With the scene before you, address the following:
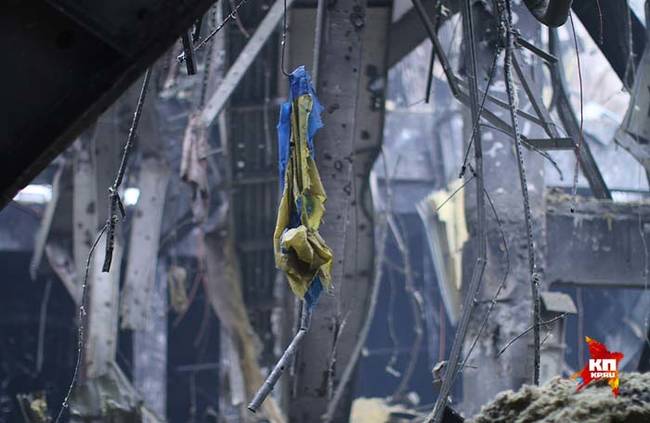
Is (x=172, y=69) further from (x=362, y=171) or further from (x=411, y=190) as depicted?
(x=411, y=190)

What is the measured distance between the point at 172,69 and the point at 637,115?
5.43 meters

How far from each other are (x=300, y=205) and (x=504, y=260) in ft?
13.1

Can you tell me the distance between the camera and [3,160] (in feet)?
7.68

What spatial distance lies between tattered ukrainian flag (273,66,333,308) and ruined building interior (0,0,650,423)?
1 centimetres

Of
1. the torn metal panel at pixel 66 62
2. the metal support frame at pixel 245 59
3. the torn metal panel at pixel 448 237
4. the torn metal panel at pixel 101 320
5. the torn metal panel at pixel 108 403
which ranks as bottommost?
the torn metal panel at pixel 108 403

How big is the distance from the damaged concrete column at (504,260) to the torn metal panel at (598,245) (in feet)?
1.72

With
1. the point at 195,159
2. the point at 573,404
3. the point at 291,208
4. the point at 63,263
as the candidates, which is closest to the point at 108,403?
the point at 195,159

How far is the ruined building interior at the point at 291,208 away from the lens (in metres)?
2.53

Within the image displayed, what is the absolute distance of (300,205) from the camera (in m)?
3.54

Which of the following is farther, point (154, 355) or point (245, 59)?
point (154, 355)

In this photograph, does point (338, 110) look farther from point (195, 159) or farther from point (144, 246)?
point (144, 246)

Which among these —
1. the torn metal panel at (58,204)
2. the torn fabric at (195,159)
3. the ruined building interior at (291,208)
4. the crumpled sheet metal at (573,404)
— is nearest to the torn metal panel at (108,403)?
the ruined building interior at (291,208)

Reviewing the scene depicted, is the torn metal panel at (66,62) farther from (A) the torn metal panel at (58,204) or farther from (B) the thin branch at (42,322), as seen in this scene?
(B) the thin branch at (42,322)

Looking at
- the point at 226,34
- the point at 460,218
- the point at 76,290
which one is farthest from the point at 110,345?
the point at 460,218
